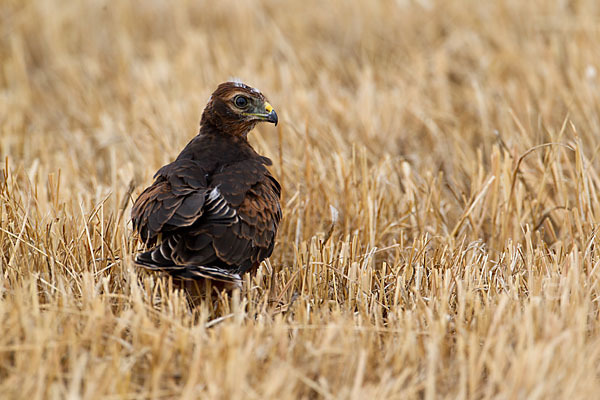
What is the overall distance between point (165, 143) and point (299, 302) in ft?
7.45

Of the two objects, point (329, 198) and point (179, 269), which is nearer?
point (179, 269)

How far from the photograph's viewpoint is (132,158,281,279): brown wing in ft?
10.8

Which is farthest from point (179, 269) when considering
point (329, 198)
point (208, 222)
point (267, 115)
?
point (329, 198)

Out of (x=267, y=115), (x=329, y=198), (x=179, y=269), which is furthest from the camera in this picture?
(x=329, y=198)

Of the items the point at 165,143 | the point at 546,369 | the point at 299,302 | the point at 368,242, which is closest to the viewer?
the point at 546,369

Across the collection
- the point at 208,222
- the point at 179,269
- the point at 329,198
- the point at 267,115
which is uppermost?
the point at 267,115

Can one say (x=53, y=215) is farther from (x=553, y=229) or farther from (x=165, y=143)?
(x=553, y=229)

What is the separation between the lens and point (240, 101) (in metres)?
3.95

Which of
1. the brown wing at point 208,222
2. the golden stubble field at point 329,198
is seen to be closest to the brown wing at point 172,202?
the brown wing at point 208,222

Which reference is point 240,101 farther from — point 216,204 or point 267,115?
point 216,204

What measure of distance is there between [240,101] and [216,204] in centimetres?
73

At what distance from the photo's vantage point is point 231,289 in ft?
11.3

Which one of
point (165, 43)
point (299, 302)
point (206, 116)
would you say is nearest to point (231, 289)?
point (299, 302)

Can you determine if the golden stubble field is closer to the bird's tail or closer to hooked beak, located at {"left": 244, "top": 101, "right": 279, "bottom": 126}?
the bird's tail
